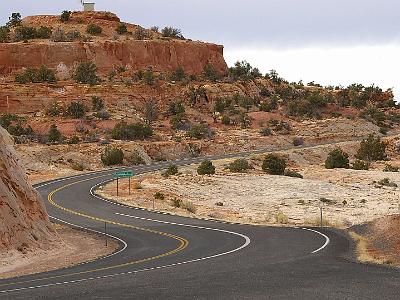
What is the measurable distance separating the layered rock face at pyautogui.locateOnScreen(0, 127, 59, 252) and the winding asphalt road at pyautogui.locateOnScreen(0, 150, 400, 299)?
139 inches

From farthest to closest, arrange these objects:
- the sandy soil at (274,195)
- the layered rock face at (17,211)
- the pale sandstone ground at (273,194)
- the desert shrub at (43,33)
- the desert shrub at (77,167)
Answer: the desert shrub at (43,33) < the desert shrub at (77,167) < the pale sandstone ground at (273,194) < the sandy soil at (274,195) < the layered rock face at (17,211)

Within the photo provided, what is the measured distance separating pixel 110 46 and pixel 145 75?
9.79 m

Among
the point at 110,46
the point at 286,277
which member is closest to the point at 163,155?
the point at 110,46

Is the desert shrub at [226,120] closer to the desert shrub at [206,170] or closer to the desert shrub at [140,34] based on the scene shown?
the desert shrub at [140,34]

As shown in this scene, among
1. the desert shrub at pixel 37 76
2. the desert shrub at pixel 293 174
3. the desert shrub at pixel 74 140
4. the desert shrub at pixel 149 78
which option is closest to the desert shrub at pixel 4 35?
the desert shrub at pixel 37 76

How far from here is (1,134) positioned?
29.0 metres

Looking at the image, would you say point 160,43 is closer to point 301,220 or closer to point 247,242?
point 301,220

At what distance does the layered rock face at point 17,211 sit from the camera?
25828 mm

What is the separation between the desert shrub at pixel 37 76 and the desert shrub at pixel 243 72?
3374cm

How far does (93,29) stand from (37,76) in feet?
75.8

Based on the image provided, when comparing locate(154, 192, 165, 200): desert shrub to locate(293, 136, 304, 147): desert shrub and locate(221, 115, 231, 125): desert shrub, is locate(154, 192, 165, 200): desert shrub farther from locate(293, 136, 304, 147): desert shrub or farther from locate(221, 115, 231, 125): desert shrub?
locate(221, 115, 231, 125): desert shrub

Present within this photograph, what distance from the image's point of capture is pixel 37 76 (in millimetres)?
98375

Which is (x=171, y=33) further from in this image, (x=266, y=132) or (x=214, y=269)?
(x=214, y=269)

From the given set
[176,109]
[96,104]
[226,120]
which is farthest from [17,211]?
[176,109]
